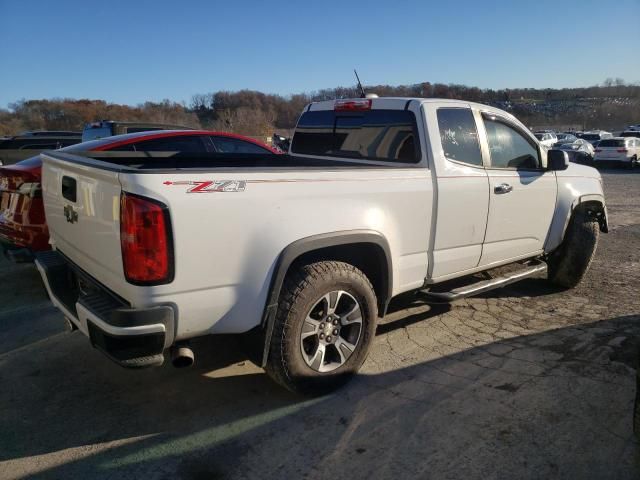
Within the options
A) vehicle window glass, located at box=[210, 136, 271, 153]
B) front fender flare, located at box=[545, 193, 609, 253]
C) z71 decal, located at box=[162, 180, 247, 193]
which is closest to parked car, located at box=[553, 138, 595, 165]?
front fender flare, located at box=[545, 193, 609, 253]

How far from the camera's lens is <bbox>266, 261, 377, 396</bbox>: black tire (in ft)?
9.64

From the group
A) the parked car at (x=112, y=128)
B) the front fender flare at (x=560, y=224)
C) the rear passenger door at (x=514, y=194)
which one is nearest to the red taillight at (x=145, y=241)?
the rear passenger door at (x=514, y=194)

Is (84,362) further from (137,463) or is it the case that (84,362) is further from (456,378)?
(456,378)

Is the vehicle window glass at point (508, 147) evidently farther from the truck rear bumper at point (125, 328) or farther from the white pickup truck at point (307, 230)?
the truck rear bumper at point (125, 328)

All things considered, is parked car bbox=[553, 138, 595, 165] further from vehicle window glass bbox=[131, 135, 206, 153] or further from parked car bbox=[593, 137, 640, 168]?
vehicle window glass bbox=[131, 135, 206, 153]

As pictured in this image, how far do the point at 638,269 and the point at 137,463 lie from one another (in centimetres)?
632

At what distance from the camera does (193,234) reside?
2486mm

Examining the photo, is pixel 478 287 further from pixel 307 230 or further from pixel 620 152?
pixel 620 152

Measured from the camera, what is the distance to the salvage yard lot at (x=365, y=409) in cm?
259

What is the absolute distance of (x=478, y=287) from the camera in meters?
4.21

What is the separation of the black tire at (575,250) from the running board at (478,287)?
0.29 m

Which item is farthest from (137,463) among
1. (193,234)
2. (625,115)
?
(625,115)

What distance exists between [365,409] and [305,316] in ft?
2.36

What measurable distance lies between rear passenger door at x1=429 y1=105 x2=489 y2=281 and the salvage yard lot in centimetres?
73
